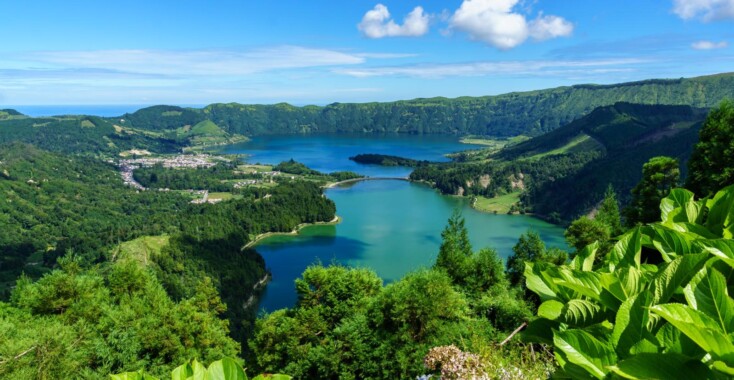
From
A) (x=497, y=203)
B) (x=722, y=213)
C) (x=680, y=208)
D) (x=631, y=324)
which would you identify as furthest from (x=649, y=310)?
(x=497, y=203)

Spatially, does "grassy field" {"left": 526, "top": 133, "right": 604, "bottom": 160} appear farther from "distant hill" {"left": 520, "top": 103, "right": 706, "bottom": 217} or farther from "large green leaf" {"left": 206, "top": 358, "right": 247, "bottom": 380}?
"large green leaf" {"left": 206, "top": 358, "right": 247, "bottom": 380}

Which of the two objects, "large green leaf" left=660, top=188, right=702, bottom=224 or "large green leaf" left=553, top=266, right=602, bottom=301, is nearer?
"large green leaf" left=553, top=266, right=602, bottom=301

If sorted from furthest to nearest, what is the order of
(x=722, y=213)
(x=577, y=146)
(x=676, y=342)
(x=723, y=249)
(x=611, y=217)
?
(x=577, y=146)
(x=611, y=217)
(x=722, y=213)
(x=723, y=249)
(x=676, y=342)

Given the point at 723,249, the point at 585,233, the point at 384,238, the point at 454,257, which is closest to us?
the point at 723,249

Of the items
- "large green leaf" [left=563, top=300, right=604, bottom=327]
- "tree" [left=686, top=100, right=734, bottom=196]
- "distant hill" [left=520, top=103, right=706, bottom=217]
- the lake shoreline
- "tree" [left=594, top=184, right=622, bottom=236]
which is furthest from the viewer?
"distant hill" [left=520, top=103, right=706, bottom=217]

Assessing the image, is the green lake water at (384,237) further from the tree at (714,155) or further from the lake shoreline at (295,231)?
the tree at (714,155)

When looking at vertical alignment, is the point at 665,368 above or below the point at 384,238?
above

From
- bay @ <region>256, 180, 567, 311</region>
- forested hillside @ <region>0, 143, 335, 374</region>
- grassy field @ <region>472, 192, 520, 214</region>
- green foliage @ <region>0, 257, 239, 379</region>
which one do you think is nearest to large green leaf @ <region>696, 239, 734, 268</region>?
green foliage @ <region>0, 257, 239, 379</region>

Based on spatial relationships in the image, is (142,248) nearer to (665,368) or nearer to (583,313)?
(583,313)
